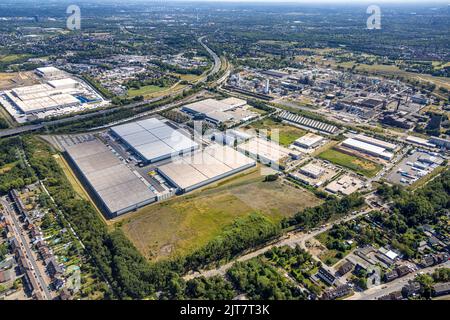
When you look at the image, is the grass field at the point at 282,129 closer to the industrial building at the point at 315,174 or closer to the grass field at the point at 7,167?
the industrial building at the point at 315,174

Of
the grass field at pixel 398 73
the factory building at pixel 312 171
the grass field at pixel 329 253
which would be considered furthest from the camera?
the grass field at pixel 398 73

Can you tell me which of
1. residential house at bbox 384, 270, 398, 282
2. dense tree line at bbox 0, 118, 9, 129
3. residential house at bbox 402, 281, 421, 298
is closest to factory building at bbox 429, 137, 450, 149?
residential house at bbox 384, 270, 398, 282

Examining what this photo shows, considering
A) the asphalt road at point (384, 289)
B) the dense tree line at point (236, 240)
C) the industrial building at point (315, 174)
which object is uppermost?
the industrial building at point (315, 174)

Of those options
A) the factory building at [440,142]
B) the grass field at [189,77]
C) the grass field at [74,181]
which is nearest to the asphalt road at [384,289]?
the grass field at [74,181]

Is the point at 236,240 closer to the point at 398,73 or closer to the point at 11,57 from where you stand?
the point at 398,73

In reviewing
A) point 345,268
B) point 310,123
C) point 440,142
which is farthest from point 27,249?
point 440,142

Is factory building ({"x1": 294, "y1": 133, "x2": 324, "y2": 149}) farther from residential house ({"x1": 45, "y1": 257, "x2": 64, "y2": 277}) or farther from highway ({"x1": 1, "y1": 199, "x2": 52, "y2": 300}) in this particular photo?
highway ({"x1": 1, "y1": 199, "x2": 52, "y2": 300})
